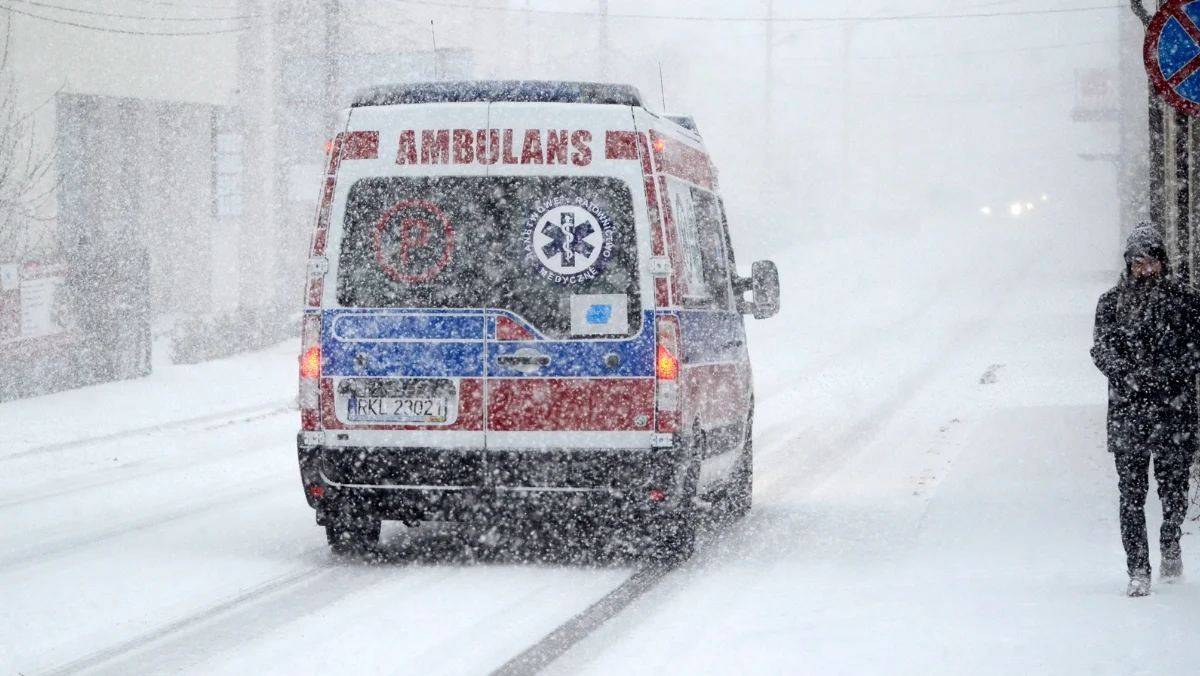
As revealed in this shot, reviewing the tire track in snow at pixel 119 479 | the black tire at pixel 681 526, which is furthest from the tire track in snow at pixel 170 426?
the black tire at pixel 681 526

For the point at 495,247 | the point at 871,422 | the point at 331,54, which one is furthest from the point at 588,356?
the point at 331,54

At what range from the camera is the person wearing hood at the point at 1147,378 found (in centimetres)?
712

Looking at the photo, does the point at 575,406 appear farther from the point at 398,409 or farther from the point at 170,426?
the point at 170,426

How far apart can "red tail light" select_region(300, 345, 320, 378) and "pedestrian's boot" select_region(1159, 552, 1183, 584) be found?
4187mm

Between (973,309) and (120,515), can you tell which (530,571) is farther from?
(973,309)

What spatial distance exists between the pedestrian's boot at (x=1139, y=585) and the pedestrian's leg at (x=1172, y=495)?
13.2 inches

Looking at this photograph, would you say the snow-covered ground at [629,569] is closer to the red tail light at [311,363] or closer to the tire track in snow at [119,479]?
the tire track in snow at [119,479]

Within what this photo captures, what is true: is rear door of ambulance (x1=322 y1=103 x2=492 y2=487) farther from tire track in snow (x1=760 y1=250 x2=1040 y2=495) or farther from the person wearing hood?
tire track in snow (x1=760 y1=250 x2=1040 y2=495)

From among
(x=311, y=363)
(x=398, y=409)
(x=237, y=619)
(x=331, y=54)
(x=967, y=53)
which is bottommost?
(x=237, y=619)

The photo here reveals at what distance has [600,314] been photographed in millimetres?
7973

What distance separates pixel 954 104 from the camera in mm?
127750

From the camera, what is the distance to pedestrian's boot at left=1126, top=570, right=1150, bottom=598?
23.5 feet

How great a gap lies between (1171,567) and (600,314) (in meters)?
2.96

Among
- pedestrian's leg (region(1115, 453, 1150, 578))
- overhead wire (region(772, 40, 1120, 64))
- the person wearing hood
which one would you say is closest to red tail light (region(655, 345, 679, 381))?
the person wearing hood
